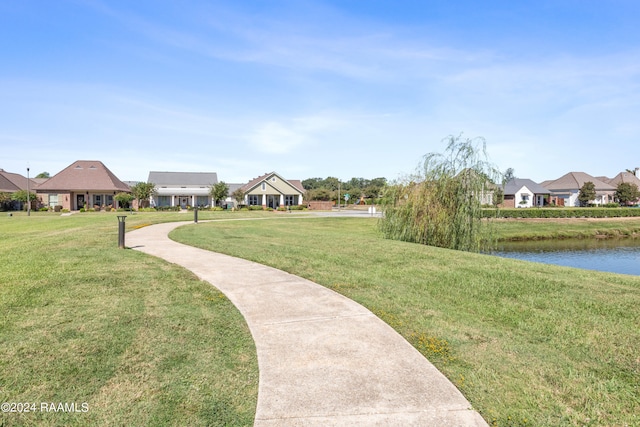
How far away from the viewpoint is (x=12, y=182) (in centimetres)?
5506

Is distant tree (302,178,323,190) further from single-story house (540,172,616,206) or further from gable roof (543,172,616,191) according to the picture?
single-story house (540,172,616,206)

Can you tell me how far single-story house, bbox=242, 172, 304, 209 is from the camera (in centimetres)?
5588

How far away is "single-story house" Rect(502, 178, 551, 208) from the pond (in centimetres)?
3754

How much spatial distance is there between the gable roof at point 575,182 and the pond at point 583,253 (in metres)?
52.3

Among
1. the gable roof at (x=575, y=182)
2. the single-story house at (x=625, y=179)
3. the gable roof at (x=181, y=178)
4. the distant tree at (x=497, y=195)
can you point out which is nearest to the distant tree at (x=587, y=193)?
the gable roof at (x=575, y=182)

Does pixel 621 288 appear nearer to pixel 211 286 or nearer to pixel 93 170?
pixel 211 286

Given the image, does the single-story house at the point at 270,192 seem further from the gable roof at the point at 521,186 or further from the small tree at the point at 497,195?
the small tree at the point at 497,195

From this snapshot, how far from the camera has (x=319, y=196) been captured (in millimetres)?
72750

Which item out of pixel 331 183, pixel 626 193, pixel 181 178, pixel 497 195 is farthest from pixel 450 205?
pixel 331 183

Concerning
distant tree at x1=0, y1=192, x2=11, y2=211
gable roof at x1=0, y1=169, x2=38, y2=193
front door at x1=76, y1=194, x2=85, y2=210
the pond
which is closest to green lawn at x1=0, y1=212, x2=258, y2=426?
the pond

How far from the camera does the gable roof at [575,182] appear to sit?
72.0 metres

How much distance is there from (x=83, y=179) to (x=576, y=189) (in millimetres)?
82867

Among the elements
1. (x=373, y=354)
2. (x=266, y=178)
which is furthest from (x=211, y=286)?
(x=266, y=178)

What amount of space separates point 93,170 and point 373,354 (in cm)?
5720
